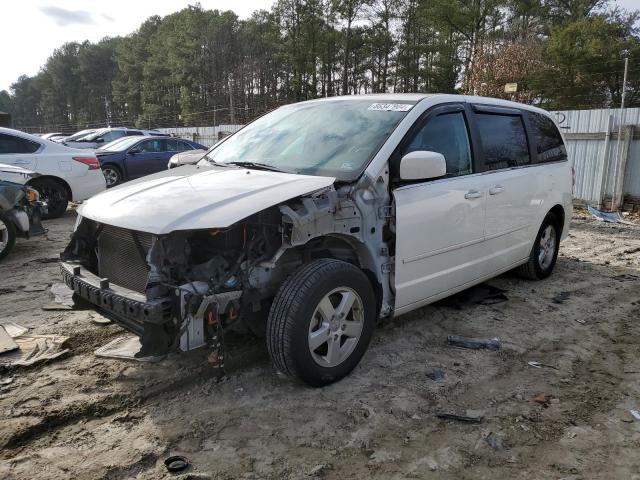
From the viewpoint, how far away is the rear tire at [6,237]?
20.9 ft

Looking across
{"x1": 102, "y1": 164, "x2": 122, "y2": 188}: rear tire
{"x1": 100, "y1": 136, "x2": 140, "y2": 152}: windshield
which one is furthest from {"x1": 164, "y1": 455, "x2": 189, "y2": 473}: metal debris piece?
{"x1": 100, "y1": 136, "x2": 140, "y2": 152}: windshield

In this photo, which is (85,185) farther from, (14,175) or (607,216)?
(607,216)

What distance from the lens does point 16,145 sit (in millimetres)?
9062

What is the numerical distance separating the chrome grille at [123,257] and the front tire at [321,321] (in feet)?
2.72

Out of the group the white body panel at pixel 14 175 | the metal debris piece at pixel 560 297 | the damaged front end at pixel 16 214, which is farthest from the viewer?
the white body panel at pixel 14 175

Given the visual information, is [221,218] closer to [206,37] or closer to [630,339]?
[630,339]

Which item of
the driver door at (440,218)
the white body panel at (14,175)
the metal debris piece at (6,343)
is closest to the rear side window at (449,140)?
the driver door at (440,218)

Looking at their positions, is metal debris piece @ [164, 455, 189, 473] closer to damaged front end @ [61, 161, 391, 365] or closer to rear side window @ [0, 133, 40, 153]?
damaged front end @ [61, 161, 391, 365]

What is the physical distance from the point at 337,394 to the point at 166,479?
3.86 ft

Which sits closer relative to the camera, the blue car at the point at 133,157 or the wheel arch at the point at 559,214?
the wheel arch at the point at 559,214

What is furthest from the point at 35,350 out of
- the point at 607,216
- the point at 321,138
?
the point at 607,216

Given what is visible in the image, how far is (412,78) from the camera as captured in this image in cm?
4038

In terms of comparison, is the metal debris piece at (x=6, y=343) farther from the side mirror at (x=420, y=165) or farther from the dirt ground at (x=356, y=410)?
the side mirror at (x=420, y=165)

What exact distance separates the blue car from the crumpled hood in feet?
33.2
